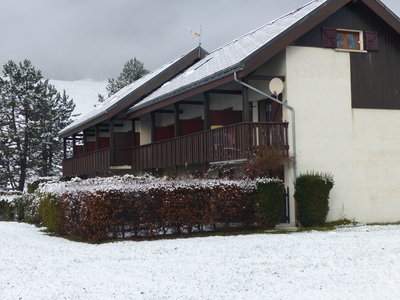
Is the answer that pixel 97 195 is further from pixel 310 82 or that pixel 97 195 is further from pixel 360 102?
pixel 360 102

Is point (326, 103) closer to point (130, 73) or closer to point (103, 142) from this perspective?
point (103, 142)

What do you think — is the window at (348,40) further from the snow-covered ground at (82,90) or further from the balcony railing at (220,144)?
the snow-covered ground at (82,90)

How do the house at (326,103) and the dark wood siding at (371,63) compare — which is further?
the dark wood siding at (371,63)

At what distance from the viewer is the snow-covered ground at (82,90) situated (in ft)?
492

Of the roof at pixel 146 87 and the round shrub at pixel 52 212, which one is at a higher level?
the roof at pixel 146 87

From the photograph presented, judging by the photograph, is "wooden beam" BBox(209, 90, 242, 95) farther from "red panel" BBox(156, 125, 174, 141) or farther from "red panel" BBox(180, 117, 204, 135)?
"red panel" BBox(156, 125, 174, 141)

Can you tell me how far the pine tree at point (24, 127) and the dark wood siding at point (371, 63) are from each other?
29922mm

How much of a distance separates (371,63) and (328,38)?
1.88 metres

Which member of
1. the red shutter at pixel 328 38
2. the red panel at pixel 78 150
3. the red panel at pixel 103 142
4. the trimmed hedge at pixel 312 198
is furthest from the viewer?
the red panel at pixel 78 150

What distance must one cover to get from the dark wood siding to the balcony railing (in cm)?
344

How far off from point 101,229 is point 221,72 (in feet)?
22.7

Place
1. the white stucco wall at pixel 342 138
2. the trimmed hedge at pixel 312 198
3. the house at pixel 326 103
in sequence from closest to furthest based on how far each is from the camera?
the trimmed hedge at pixel 312 198, the house at pixel 326 103, the white stucco wall at pixel 342 138

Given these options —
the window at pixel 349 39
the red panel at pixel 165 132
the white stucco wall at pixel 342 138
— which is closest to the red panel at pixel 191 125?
the red panel at pixel 165 132

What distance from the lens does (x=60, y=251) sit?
44.0 ft
